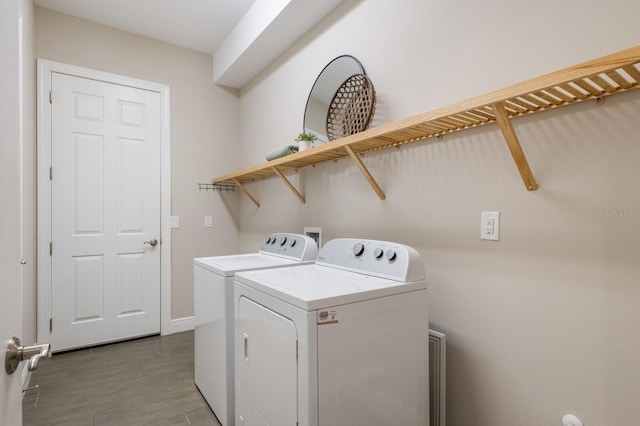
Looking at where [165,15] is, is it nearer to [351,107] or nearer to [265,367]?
[351,107]

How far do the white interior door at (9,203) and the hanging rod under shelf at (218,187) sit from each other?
2.67m

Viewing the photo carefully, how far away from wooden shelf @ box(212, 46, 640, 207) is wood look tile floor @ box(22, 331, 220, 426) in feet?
5.80

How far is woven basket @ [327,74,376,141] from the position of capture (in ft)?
5.83

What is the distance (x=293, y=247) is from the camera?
2096mm

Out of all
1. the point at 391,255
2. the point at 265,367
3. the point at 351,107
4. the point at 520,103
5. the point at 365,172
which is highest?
the point at 351,107

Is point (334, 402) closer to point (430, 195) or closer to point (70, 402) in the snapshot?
point (430, 195)

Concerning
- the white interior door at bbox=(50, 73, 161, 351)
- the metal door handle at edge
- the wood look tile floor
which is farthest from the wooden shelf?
the white interior door at bbox=(50, 73, 161, 351)

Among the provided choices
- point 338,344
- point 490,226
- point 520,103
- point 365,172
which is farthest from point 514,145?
point 338,344

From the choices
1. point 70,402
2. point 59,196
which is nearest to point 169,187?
point 59,196

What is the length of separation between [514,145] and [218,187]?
292cm

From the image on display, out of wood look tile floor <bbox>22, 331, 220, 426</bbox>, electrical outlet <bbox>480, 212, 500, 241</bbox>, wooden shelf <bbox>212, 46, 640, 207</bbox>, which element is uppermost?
wooden shelf <bbox>212, 46, 640, 207</bbox>

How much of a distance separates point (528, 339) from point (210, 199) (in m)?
2.98

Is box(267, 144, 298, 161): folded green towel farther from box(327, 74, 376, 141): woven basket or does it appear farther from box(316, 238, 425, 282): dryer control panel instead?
box(316, 238, 425, 282): dryer control panel

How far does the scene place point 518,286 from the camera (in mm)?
1243
